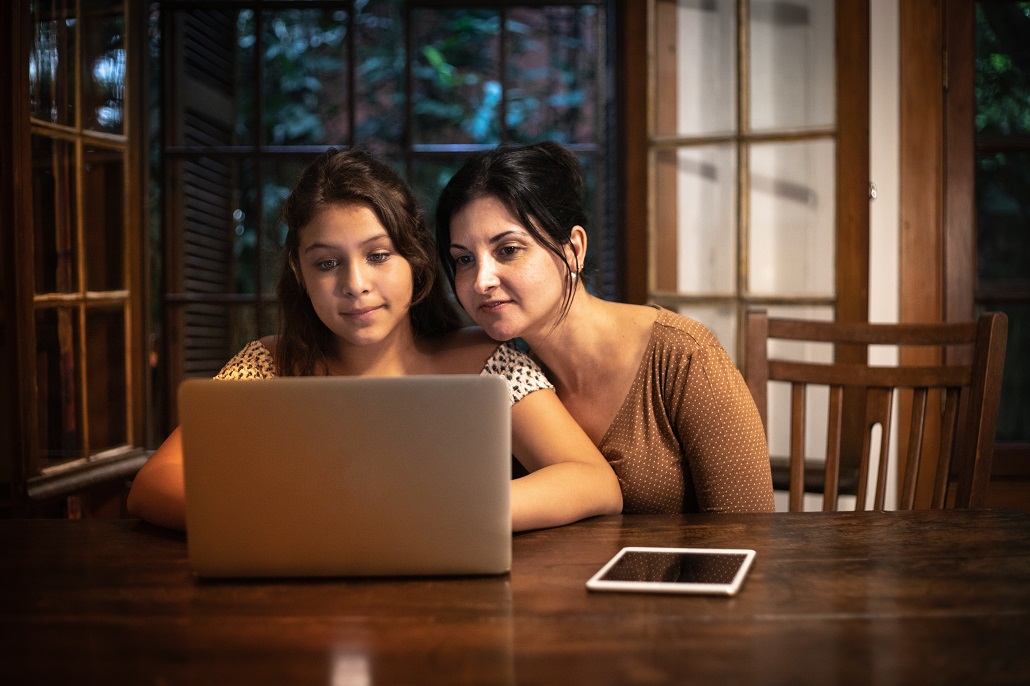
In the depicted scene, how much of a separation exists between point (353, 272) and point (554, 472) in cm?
42

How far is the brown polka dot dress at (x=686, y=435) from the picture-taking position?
153cm

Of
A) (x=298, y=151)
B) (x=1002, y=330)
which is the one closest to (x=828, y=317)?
(x=1002, y=330)

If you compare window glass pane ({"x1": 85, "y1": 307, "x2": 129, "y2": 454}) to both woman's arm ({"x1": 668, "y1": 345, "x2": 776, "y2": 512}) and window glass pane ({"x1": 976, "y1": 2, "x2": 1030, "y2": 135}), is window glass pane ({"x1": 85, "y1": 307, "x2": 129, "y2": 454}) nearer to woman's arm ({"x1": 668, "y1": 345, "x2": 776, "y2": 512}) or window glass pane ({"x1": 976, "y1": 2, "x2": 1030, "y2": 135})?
woman's arm ({"x1": 668, "y1": 345, "x2": 776, "y2": 512})

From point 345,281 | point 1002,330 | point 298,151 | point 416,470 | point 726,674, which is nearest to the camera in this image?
point 726,674

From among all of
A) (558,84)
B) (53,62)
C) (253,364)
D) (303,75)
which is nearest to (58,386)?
(53,62)

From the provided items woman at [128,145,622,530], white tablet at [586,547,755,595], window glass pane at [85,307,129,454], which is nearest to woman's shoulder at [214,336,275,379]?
woman at [128,145,622,530]

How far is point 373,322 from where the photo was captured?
1.41 metres

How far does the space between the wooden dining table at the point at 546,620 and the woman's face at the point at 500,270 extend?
447 millimetres

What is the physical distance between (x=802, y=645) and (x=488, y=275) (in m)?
0.81

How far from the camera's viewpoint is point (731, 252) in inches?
107

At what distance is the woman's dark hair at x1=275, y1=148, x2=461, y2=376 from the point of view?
55.9 inches

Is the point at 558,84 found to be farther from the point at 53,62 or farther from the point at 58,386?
the point at 58,386

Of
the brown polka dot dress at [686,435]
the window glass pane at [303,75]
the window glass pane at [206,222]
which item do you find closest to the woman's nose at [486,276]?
the brown polka dot dress at [686,435]

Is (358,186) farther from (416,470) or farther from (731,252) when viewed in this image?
(731,252)
